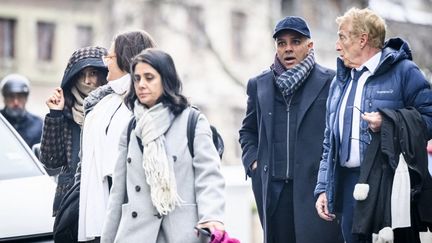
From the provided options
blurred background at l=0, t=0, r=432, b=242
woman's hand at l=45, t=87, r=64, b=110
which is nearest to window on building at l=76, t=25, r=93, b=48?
blurred background at l=0, t=0, r=432, b=242

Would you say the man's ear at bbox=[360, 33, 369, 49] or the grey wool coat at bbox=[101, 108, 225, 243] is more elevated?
the man's ear at bbox=[360, 33, 369, 49]

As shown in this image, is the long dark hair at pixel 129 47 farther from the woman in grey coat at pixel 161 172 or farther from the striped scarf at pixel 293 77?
the striped scarf at pixel 293 77

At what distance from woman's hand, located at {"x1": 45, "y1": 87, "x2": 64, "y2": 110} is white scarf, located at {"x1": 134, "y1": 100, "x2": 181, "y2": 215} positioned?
50.4 inches

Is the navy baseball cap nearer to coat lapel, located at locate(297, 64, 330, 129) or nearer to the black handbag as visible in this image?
coat lapel, located at locate(297, 64, 330, 129)

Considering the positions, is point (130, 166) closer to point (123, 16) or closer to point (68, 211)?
point (68, 211)

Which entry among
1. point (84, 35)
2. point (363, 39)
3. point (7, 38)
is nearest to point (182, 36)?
point (84, 35)

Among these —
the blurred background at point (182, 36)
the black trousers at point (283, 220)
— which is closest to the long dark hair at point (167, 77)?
the black trousers at point (283, 220)

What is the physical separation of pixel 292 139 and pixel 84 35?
41410 mm

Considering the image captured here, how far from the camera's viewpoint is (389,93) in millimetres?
7168

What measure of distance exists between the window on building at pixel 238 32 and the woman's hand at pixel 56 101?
149 feet

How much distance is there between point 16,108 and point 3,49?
1382 inches

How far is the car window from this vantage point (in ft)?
27.7

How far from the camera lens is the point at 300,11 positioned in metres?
51.0

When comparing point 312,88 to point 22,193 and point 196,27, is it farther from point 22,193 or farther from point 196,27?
point 196,27
